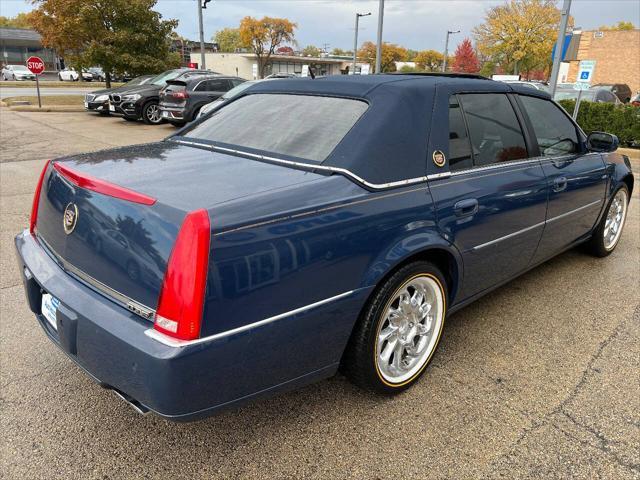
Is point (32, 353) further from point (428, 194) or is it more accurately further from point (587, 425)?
point (587, 425)

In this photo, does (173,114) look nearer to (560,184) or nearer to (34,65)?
(34,65)

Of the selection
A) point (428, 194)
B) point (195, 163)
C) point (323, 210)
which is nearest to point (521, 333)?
point (428, 194)

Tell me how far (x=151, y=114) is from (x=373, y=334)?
50.0 feet

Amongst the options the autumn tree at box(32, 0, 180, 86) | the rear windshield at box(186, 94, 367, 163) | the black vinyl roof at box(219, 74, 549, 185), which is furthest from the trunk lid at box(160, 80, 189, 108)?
the black vinyl roof at box(219, 74, 549, 185)

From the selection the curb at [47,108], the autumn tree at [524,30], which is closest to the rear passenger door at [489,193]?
the curb at [47,108]

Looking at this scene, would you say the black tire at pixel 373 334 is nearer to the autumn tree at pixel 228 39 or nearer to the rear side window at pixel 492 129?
the rear side window at pixel 492 129

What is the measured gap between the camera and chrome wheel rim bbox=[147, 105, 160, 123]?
15656mm

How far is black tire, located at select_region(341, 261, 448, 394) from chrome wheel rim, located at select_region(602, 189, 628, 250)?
3148mm

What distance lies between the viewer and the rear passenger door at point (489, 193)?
8.82 feet

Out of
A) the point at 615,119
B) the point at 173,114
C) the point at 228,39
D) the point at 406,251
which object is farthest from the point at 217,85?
the point at 228,39

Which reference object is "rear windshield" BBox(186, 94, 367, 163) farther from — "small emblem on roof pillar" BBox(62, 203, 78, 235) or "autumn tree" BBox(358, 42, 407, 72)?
"autumn tree" BBox(358, 42, 407, 72)

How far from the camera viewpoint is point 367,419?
2434 millimetres

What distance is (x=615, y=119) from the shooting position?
12.9 metres

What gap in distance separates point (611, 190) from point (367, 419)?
344cm
